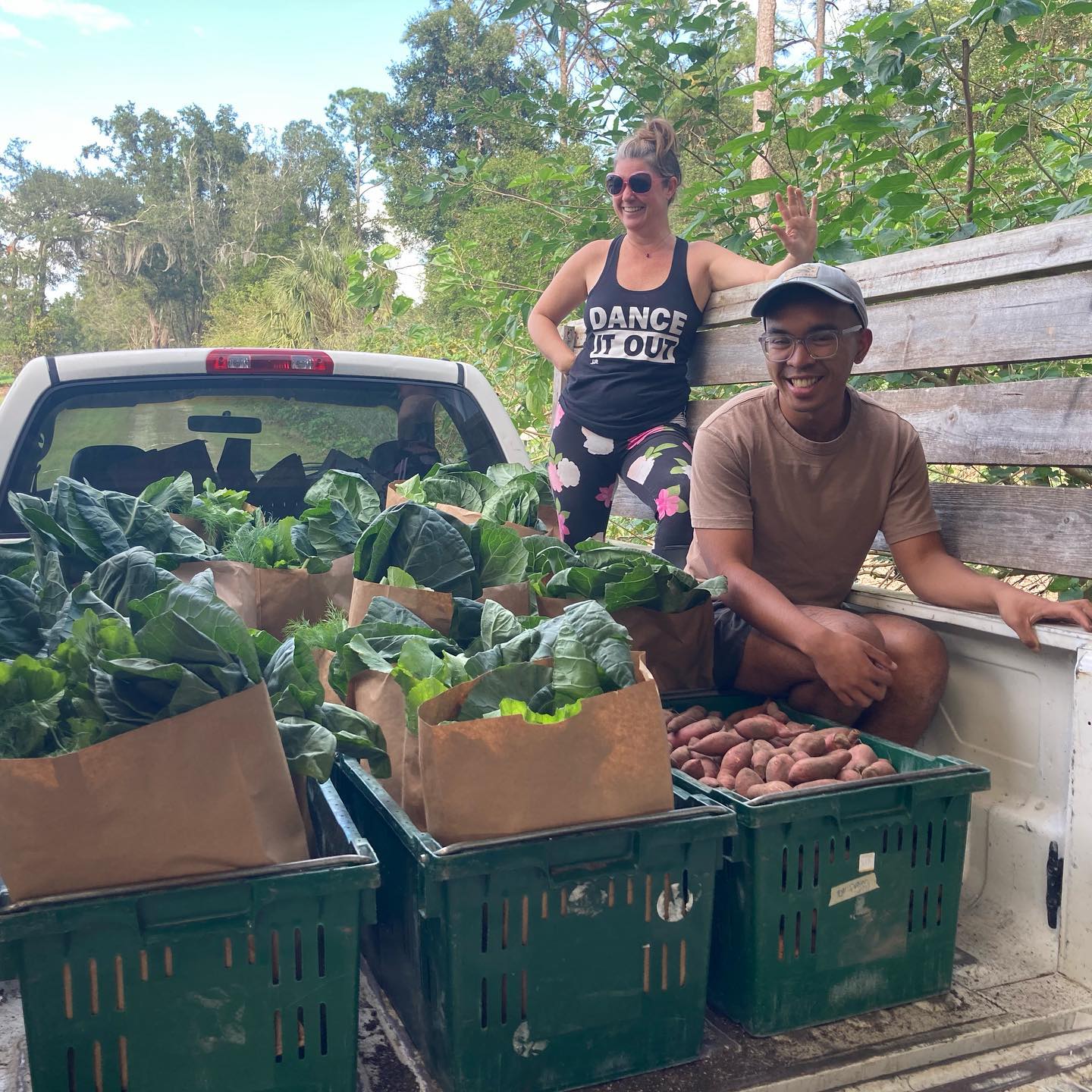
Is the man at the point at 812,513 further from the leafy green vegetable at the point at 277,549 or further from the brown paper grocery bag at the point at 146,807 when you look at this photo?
the brown paper grocery bag at the point at 146,807

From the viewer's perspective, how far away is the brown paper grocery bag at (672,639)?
9.13 feet

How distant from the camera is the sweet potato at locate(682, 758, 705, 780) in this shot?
2.46m

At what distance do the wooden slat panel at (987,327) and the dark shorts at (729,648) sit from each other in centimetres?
90

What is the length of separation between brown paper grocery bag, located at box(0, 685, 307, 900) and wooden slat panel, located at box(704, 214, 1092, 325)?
86.0 inches

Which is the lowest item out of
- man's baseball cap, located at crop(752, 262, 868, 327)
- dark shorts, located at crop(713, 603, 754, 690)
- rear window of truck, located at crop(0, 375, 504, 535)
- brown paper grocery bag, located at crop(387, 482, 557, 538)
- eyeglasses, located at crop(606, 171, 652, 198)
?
dark shorts, located at crop(713, 603, 754, 690)

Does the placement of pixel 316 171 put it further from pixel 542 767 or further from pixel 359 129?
pixel 542 767

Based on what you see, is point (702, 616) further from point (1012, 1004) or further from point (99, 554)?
point (99, 554)

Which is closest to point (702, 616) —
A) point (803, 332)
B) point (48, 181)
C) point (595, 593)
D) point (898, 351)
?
point (595, 593)

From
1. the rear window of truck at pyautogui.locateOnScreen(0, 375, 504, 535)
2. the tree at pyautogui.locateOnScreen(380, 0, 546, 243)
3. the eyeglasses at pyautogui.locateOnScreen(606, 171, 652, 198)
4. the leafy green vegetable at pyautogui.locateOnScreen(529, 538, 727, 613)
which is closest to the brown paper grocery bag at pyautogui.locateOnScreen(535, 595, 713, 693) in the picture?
→ the leafy green vegetable at pyautogui.locateOnScreen(529, 538, 727, 613)

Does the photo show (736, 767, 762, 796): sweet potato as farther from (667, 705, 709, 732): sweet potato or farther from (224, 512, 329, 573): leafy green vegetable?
(224, 512, 329, 573): leafy green vegetable

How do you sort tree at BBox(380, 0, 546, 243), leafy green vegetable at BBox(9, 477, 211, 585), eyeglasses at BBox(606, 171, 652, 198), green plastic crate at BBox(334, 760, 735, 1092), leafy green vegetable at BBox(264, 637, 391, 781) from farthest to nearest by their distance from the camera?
tree at BBox(380, 0, 546, 243), eyeglasses at BBox(606, 171, 652, 198), leafy green vegetable at BBox(9, 477, 211, 585), leafy green vegetable at BBox(264, 637, 391, 781), green plastic crate at BBox(334, 760, 735, 1092)

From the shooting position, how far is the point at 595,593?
9.10 ft

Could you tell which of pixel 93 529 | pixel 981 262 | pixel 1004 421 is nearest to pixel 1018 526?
pixel 1004 421

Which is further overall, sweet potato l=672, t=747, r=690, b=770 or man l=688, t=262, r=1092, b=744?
man l=688, t=262, r=1092, b=744
